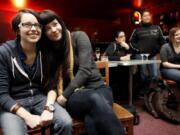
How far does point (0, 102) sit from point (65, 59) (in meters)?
0.49

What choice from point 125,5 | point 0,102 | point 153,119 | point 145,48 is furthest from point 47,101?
point 125,5

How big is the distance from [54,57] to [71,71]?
0.49 ft

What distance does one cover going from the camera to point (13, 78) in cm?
142

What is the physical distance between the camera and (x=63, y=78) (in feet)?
5.27

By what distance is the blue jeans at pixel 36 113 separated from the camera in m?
1.23

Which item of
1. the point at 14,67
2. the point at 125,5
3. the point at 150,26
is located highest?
the point at 125,5

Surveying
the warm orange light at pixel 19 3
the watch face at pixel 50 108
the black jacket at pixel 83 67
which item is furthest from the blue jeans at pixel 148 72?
the warm orange light at pixel 19 3

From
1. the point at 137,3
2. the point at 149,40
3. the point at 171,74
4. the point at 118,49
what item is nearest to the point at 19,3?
the point at 118,49

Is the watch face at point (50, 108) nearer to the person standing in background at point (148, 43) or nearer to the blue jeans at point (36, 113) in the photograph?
the blue jeans at point (36, 113)

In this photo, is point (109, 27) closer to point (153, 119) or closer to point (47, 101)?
point (153, 119)

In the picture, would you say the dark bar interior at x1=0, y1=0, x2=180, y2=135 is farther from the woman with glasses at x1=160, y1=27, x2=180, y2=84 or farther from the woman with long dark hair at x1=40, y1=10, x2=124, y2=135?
the woman with long dark hair at x1=40, y1=10, x2=124, y2=135

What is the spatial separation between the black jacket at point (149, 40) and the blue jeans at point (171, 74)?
81 cm

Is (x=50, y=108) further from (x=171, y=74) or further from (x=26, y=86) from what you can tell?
(x=171, y=74)

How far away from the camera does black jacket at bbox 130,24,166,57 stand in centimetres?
346
